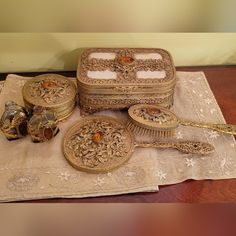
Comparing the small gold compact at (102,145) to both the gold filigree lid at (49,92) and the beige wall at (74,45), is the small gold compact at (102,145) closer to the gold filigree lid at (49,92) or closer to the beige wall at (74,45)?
the gold filigree lid at (49,92)

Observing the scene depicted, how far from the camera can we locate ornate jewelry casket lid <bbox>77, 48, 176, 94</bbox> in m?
0.60

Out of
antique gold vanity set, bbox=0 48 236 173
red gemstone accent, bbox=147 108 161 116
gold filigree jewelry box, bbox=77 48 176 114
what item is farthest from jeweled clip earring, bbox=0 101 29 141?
red gemstone accent, bbox=147 108 161 116

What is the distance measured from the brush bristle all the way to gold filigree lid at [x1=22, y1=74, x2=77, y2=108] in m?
0.13

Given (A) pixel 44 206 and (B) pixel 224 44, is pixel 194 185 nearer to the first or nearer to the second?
(A) pixel 44 206

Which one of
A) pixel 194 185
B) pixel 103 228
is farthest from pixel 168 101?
pixel 103 228

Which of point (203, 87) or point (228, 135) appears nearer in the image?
point (228, 135)

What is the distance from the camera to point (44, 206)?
0.49 m

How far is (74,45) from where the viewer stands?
75 cm

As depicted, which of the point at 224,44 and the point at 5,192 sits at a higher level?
the point at 224,44

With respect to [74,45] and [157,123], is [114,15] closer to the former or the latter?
[74,45]

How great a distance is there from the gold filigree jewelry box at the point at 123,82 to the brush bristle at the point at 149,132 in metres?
0.05

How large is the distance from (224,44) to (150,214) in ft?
1.63

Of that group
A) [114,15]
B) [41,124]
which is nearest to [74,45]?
[114,15]

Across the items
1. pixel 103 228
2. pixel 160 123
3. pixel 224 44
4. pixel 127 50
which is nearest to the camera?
pixel 103 228
